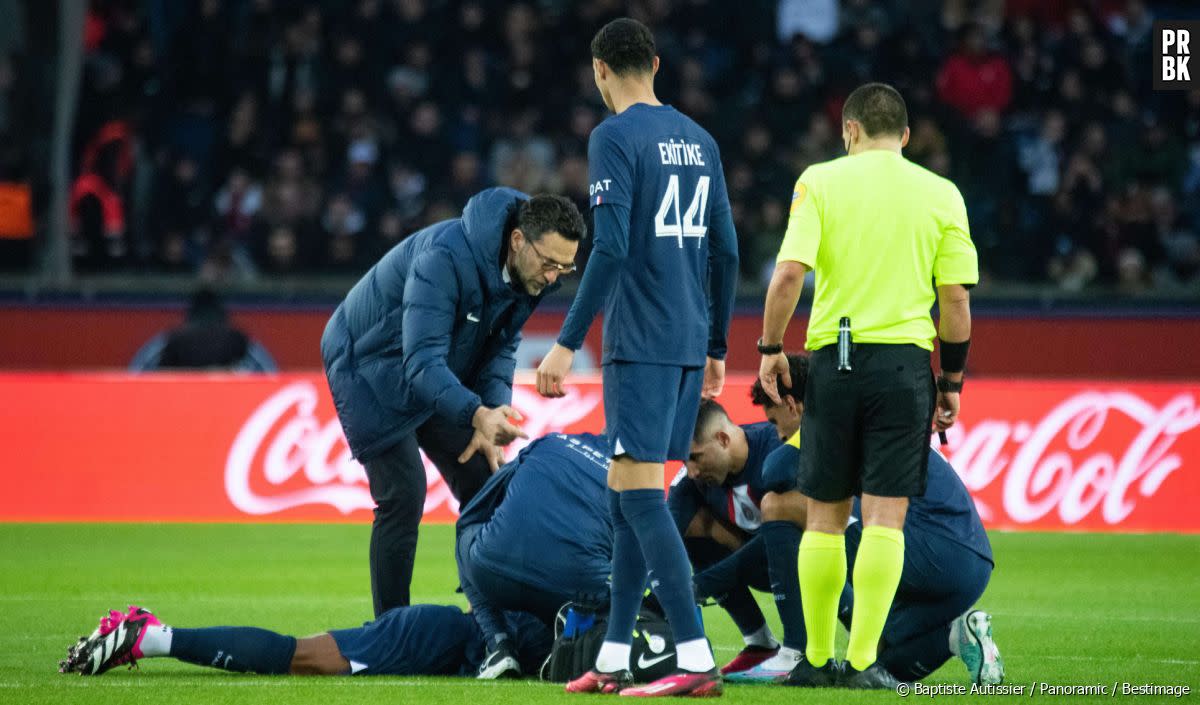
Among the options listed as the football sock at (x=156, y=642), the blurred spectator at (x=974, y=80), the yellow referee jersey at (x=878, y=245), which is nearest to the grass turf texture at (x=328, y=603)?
the football sock at (x=156, y=642)

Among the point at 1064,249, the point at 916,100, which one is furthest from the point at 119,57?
the point at 1064,249

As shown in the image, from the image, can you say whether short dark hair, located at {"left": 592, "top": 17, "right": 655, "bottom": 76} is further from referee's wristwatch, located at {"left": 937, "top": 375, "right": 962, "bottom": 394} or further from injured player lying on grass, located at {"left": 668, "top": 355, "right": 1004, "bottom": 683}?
referee's wristwatch, located at {"left": 937, "top": 375, "right": 962, "bottom": 394}

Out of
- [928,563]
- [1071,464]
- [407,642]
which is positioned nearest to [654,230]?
[928,563]

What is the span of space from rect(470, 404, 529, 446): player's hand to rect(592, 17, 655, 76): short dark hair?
132 cm

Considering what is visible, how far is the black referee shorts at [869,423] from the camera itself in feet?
21.0

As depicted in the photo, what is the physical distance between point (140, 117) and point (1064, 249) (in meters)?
9.60

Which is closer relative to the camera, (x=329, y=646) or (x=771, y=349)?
(x=771, y=349)

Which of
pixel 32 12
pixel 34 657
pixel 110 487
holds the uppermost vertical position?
pixel 32 12

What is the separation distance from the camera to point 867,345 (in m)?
6.47

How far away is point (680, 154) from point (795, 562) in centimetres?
167

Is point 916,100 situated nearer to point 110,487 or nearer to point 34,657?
point 110,487

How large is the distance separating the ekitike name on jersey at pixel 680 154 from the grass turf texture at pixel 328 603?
1926 millimetres

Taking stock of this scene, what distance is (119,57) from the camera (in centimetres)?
1895

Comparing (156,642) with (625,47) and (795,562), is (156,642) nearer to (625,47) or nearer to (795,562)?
(795,562)
